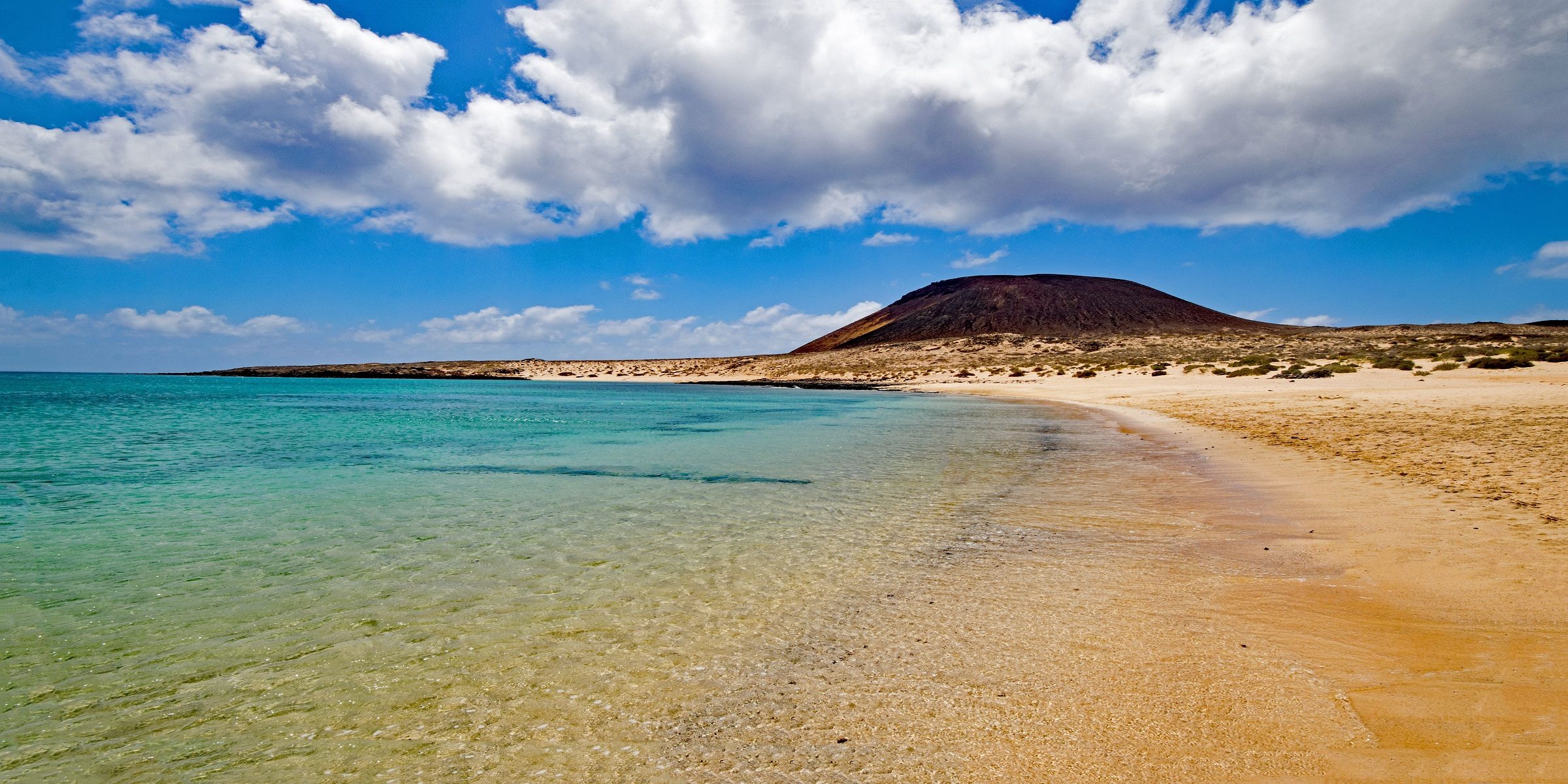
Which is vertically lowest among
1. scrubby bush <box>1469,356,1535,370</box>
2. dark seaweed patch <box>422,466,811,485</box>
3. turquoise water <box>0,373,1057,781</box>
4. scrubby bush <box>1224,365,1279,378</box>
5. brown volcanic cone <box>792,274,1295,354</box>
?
dark seaweed patch <box>422,466,811,485</box>

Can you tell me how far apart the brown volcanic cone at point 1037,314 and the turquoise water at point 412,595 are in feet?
347

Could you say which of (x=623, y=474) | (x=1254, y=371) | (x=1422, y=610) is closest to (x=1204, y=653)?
(x=1422, y=610)

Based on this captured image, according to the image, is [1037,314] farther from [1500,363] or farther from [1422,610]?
[1422,610]

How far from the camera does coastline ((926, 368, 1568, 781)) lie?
131 inches

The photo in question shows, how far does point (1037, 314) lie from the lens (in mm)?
133625

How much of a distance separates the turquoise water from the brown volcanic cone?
10582 cm

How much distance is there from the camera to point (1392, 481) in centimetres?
1009

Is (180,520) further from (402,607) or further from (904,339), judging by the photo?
(904,339)

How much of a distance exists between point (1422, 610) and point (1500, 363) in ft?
131

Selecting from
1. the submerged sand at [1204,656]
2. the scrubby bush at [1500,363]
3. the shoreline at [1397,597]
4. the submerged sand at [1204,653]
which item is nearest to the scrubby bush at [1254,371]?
the scrubby bush at [1500,363]

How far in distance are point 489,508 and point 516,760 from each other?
286 inches

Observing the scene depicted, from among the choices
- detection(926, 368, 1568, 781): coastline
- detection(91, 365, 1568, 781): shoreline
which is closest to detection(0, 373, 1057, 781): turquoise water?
detection(91, 365, 1568, 781): shoreline

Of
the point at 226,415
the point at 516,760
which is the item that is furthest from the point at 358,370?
the point at 516,760

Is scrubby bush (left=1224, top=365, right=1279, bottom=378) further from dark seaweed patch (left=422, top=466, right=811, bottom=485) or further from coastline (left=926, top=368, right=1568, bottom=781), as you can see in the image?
dark seaweed patch (left=422, top=466, right=811, bottom=485)
